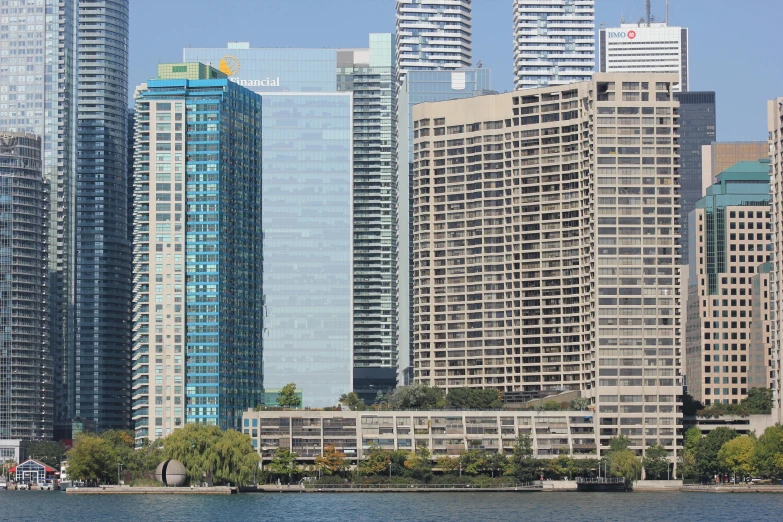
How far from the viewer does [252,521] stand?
176 meters

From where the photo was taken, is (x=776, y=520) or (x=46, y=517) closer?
(x=776, y=520)

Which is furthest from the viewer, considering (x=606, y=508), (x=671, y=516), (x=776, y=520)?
(x=606, y=508)

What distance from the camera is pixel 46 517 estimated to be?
185875 mm

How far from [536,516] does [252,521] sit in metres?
35.1

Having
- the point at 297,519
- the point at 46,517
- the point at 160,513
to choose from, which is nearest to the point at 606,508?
the point at 297,519

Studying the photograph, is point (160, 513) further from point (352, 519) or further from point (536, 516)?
point (536, 516)

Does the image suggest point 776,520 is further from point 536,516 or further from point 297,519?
point 297,519

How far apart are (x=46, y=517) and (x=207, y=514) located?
20117 millimetres

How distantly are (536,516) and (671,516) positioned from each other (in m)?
16.6

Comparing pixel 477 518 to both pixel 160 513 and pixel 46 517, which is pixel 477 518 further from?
pixel 46 517

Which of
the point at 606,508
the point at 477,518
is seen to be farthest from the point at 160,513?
the point at 606,508

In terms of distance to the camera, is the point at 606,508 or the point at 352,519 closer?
the point at 352,519

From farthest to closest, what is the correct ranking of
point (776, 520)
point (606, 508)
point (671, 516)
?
1. point (606, 508)
2. point (671, 516)
3. point (776, 520)

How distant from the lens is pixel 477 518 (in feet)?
592
